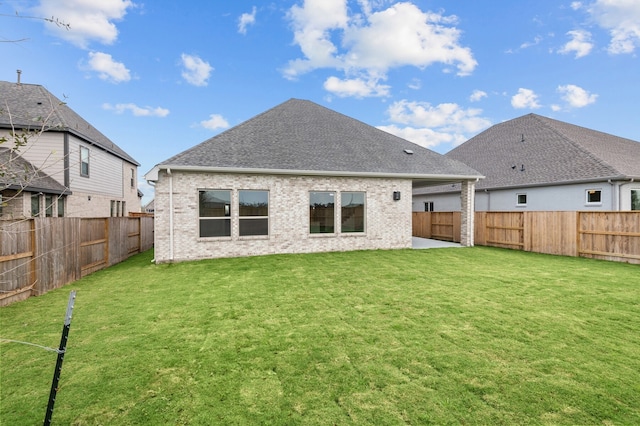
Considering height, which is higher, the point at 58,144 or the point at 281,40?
the point at 281,40

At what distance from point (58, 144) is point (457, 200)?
877 inches

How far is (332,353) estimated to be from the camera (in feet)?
13.0

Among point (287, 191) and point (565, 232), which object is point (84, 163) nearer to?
point (287, 191)

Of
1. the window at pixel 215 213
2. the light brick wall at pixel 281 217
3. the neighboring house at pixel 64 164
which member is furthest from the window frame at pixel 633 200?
the neighboring house at pixel 64 164

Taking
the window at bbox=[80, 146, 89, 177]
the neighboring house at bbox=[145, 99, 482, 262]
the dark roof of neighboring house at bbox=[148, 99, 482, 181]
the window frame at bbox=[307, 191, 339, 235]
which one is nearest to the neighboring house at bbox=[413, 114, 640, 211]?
the neighboring house at bbox=[145, 99, 482, 262]

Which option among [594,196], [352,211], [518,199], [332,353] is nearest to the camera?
[332,353]

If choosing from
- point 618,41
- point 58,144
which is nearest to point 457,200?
point 618,41

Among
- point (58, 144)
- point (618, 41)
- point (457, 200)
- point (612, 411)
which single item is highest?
point (618, 41)

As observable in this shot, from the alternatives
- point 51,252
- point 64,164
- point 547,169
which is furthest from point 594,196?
point 64,164

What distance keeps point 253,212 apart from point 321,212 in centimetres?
270

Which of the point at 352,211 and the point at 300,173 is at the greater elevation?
the point at 300,173

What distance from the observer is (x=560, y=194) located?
15711mm

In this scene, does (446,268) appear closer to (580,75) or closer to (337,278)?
(337,278)

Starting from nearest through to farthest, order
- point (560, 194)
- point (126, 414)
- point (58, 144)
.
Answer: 1. point (126, 414)
2. point (58, 144)
3. point (560, 194)
